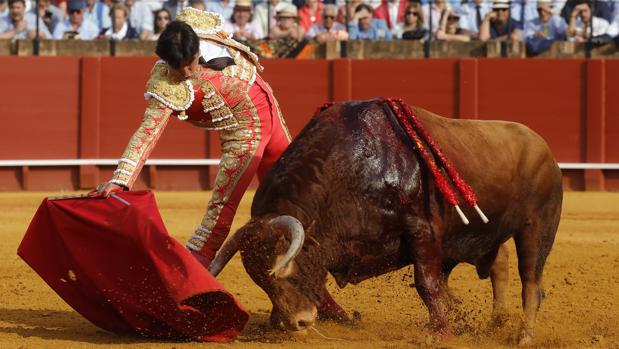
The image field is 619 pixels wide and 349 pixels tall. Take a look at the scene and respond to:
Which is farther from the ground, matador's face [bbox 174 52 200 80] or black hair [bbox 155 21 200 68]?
black hair [bbox 155 21 200 68]

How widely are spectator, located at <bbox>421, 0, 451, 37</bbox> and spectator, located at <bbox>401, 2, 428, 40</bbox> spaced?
0.06m

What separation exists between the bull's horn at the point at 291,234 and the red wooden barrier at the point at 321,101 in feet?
23.1

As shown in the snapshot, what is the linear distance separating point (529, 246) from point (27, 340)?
199cm

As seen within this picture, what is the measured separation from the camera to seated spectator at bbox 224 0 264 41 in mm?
10719

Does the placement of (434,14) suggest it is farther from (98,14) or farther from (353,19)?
(98,14)

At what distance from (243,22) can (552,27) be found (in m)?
3.02

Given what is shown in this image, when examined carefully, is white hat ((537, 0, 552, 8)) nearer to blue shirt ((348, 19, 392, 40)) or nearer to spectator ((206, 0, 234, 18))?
blue shirt ((348, 19, 392, 40))

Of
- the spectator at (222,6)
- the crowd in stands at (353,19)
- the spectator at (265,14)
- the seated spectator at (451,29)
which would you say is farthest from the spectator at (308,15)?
the seated spectator at (451,29)

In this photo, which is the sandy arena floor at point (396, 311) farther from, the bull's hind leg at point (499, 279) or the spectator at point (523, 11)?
the spectator at point (523, 11)

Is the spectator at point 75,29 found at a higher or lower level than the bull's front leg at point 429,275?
higher

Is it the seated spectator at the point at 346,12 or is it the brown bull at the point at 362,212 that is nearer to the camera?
the brown bull at the point at 362,212

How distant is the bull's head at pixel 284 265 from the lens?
380 cm

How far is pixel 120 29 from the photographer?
11055 mm

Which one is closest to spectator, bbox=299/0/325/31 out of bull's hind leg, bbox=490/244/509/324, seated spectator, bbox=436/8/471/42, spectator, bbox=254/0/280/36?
spectator, bbox=254/0/280/36
